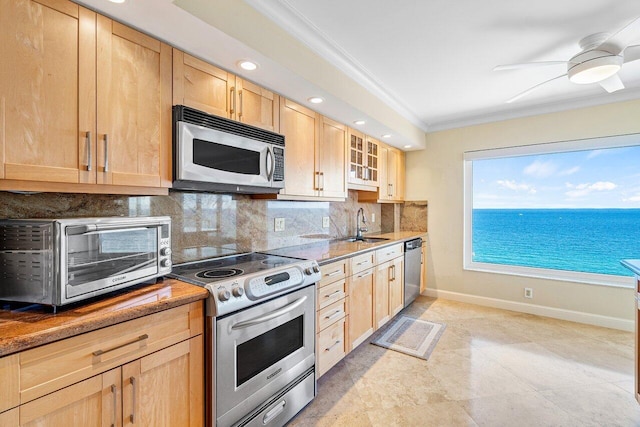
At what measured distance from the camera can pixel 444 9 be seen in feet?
5.88

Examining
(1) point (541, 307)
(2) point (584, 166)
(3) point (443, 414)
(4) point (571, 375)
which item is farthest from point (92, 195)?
(2) point (584, 166)

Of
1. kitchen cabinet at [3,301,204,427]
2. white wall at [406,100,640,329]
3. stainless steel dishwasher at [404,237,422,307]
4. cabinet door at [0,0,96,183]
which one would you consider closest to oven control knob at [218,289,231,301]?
kitchen cabinet at [3,301,204,427]

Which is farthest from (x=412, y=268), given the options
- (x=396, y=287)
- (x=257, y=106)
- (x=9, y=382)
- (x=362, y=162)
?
(x=9, y=382)

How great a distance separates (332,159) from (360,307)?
55.7 inches

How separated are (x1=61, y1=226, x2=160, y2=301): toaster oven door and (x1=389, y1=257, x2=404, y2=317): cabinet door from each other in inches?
96.0

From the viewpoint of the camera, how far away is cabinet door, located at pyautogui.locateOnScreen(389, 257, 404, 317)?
3213 mm

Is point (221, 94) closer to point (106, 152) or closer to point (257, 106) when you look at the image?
point (257, 106)

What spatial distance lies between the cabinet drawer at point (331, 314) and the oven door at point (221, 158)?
3.38ft

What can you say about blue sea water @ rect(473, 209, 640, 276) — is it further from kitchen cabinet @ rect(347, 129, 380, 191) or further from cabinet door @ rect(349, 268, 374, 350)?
cabinet door @ rect(349, 268, 374, 350)

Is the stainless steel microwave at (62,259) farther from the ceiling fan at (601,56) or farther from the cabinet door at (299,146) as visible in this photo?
the ceiling fan at (601,56)

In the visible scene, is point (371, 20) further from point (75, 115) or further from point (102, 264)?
point (102, 264)

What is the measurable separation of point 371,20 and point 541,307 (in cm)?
373

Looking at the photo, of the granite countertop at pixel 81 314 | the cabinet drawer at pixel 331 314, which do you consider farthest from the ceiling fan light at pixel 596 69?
the granite countertop at pixel 81 314

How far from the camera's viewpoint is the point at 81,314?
1067mm
